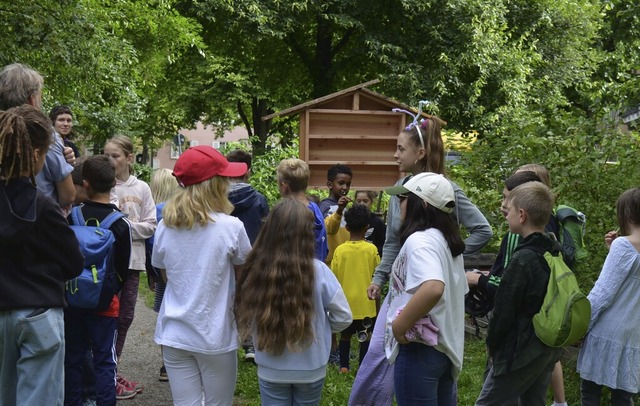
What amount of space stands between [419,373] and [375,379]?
104 cm

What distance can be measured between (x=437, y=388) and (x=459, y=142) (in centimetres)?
728

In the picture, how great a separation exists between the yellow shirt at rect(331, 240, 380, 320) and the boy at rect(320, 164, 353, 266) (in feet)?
1.01

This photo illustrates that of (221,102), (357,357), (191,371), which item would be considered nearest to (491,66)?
(221,102)

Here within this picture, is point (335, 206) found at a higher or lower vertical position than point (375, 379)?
higher

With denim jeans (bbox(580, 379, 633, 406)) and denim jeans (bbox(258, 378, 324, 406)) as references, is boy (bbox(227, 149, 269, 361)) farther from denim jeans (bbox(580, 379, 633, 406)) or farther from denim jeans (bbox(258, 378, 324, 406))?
denim jeans (bbox(580, 379, 633, 406))

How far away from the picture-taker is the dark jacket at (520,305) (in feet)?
13.6

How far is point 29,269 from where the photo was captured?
12.2ft

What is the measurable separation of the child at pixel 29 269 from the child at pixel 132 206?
95.0 inches

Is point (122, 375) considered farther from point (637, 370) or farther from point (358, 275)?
point (637, 370)

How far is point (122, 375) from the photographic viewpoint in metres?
7.09

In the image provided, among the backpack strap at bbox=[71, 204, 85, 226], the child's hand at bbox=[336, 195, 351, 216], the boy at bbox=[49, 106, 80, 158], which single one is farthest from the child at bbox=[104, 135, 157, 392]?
the child's hand at bbox=[336, 195, 351, 216]

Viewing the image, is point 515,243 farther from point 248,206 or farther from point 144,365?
point 144,365

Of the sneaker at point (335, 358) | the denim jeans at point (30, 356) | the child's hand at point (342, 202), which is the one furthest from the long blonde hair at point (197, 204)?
the sneaker at point (335, 358)

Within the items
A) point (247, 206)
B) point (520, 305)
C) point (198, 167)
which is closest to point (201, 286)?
point (198, 167)
